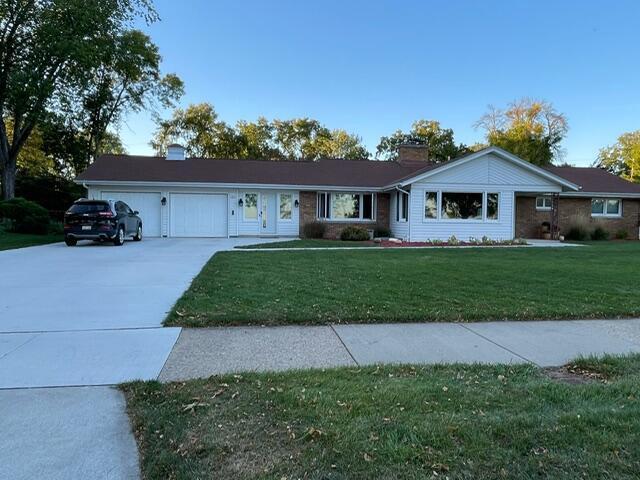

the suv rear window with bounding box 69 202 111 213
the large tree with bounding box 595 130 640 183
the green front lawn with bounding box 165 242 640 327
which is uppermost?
the large tree with bounding box 595 130 640 183

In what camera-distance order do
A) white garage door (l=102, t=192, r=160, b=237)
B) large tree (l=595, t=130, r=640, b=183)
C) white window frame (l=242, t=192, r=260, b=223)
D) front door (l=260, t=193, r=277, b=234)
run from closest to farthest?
white garage door (l=102, t=192, r=160, b=237) → white window frame (l=242, t=192, r=260, b=223) → front door (l=260, t=193, r=277, b=234) → large tree (l=595, t=130, r=640, b=183)

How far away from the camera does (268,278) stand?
29.5 feet

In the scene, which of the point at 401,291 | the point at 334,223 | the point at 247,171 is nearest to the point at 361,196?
the point at 334,223

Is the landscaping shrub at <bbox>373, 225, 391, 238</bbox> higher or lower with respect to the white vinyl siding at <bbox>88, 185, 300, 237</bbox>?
lower

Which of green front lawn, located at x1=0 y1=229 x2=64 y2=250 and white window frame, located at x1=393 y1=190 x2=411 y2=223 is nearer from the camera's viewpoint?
green front lawn, located at x1=0 y1=229 x2=64 y2=250

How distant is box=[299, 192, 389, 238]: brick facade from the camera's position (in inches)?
911

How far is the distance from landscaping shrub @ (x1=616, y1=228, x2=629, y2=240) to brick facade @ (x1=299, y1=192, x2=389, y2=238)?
1234 centimetres

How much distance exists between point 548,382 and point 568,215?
23.5 m

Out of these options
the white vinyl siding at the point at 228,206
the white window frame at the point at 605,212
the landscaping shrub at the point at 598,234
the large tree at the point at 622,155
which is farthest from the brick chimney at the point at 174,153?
the large tree at the point at 622,155

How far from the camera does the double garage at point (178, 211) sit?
2264 cm

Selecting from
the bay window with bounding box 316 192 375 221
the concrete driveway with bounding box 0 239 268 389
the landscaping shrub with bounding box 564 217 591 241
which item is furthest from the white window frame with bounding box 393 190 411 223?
the concrete driveway with bounding box 0 239 268 389

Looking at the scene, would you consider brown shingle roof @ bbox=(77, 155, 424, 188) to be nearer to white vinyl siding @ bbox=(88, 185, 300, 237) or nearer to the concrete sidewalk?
white vinyl siding @ bbox=(88, 185, 300, 237)

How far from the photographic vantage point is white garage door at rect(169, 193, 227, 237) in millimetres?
22969

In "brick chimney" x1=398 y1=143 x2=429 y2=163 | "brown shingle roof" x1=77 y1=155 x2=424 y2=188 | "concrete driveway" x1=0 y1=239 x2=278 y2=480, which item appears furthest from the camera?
"brick chimney" x1=398 y1=143 x2=429 y2=163
